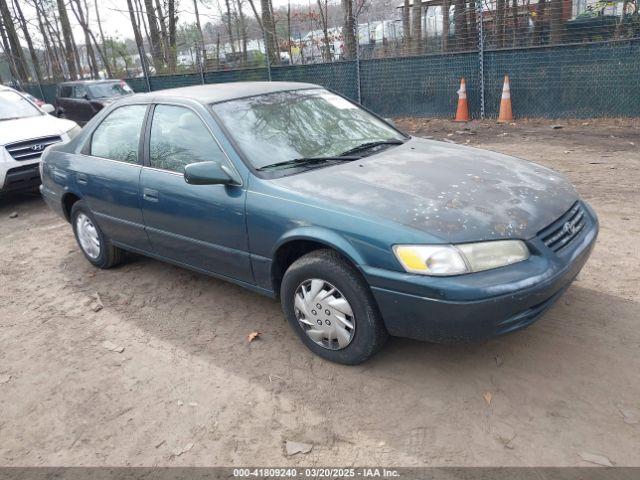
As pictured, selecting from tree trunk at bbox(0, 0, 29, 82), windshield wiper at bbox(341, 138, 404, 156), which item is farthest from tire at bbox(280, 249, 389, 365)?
tree trunk at bbox(0, 0, 29, 82)

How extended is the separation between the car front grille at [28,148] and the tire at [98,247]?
9.59ft

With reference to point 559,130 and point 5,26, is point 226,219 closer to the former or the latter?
point 559,130

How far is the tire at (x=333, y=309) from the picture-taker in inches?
116

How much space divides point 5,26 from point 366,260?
3258 cm

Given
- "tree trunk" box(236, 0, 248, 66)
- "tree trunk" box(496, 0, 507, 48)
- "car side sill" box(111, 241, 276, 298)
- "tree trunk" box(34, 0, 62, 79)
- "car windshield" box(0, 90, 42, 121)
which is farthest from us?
"tree trunk" box(34, 0, 62, 79)

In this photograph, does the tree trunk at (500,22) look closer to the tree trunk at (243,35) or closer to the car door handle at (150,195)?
the tree trunk at (243,35)

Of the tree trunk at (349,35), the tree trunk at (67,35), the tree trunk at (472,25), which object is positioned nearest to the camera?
the tree trunk at (472,25)

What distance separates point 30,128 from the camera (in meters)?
7.80

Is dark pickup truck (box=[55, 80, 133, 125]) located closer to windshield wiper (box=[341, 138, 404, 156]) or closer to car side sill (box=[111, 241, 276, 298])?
car side sill (box=[111, 241, 276, 298])

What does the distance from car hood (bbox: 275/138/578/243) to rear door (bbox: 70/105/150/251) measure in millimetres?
1557

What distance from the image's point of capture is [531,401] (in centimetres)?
280

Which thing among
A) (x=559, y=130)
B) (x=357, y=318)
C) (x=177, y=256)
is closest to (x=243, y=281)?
(x=177, y=256)

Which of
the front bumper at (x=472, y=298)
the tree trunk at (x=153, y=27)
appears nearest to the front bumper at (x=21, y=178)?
the front bumper at (x=472, y=298)

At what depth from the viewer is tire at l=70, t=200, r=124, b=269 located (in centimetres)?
486
